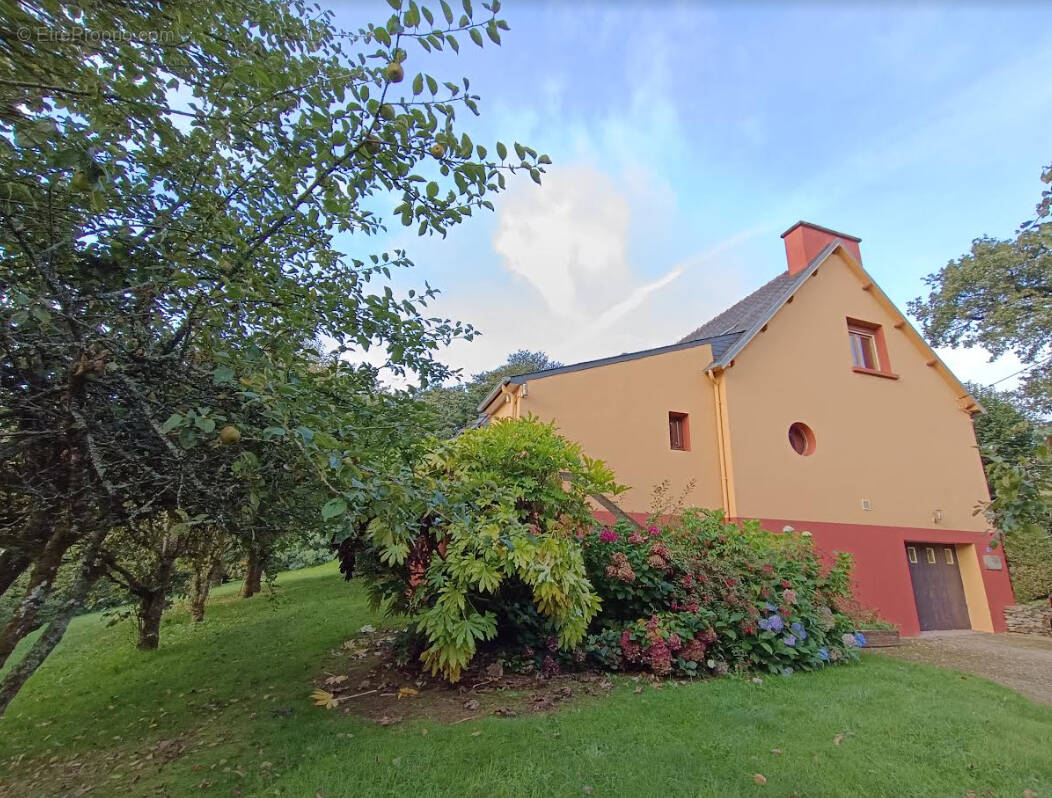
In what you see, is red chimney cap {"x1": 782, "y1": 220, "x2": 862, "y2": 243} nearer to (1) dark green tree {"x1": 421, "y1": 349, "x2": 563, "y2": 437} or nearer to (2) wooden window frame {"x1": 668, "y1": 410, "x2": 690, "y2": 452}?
(2) wooden window frame {"x1": 668, "y1": 410, "x2": 690, "y2": 452}

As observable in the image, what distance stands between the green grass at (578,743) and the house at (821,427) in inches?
160

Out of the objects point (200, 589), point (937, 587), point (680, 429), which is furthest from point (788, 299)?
point (200, 589)

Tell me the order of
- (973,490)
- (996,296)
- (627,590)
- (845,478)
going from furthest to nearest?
(996,296), (973,490), (845,478), (627,590)

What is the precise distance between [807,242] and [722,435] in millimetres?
6143

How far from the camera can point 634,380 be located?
9.02 m

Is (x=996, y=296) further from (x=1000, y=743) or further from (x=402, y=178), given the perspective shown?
(x=402, y=178)

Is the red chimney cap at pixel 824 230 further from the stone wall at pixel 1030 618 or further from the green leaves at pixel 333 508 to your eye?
the green leaves at pixel 333 508

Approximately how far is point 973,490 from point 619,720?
12209mm

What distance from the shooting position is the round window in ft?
34.0

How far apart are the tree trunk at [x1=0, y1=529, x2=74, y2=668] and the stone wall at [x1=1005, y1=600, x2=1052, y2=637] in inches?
618

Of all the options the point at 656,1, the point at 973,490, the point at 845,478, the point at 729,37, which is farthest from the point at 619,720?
the point at 973,490

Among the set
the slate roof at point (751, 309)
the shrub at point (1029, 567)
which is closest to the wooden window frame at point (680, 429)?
the slate roof at point (751, 309)

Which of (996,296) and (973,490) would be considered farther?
(996,296)

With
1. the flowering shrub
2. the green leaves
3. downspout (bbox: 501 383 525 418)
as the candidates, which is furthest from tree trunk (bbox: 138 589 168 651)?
the green leaves
